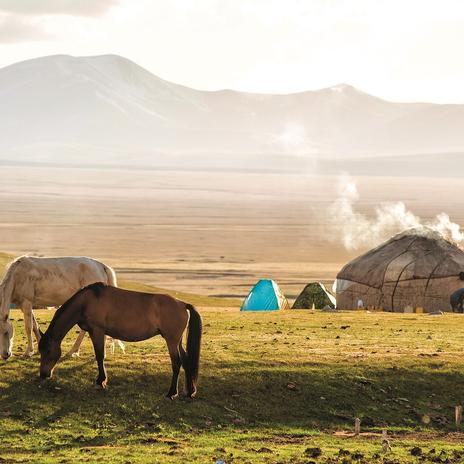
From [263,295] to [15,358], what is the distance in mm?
37223

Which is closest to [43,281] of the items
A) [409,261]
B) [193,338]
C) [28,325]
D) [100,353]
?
[28,325]

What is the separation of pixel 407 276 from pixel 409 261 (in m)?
1.04

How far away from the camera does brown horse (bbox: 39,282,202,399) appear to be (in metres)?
23.0

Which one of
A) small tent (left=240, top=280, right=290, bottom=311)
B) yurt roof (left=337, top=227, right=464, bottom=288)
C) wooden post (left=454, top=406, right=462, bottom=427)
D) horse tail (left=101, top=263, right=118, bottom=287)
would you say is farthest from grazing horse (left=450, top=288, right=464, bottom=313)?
horse tail (left=101, top=263, right=118, bottom=287)

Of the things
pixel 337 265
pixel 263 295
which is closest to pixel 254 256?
pixel 337 265

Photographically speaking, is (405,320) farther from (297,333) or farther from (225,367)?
(225,367)

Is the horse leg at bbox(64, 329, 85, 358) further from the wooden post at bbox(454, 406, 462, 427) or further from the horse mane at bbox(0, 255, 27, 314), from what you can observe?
the wooden post at bbox(454, 406, 462, 427)

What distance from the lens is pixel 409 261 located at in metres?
60.8

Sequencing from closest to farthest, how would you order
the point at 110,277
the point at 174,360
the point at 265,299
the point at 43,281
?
the point at 174,360 → the point at 43,281 → the point at 110,277 → the point at 265,299

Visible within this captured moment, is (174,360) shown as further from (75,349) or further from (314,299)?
(314,299)

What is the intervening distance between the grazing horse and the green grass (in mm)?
25212

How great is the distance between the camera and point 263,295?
6203 centimetres

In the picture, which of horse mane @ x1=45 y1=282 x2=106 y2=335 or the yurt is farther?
the yurt

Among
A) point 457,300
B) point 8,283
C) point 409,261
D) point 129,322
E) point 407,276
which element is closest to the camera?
point 129,322
